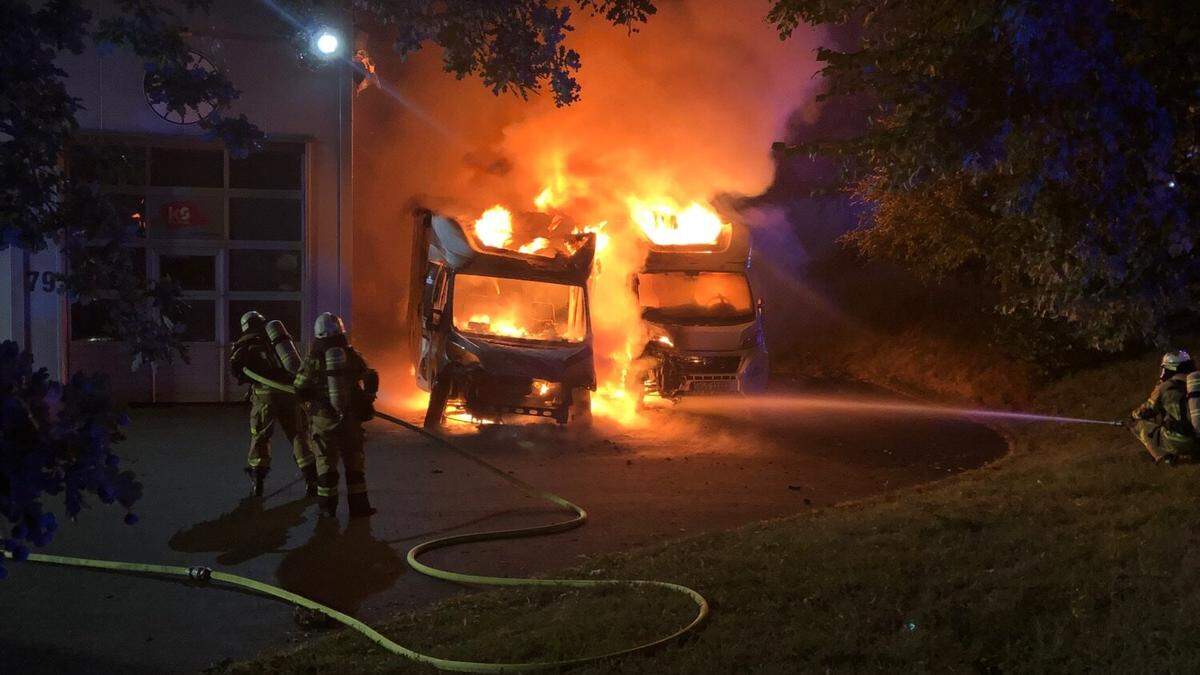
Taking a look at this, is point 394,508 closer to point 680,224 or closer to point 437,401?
point 437,401

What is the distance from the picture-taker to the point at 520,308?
14.7 meters

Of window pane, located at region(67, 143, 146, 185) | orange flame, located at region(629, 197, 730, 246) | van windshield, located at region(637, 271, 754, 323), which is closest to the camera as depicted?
window pane, located at region(67, 143, 146, 185)

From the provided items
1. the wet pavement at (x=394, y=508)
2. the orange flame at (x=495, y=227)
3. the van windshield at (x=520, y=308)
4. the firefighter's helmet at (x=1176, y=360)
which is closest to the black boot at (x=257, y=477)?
the wet pavement at (x=394, y=508)

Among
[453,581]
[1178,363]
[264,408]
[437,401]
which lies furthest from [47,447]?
[437,401]

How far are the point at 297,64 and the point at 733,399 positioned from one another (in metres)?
8.71

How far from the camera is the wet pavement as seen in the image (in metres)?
5.98

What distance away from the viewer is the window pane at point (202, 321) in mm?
16031

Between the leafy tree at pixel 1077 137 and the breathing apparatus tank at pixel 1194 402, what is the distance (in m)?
1.84

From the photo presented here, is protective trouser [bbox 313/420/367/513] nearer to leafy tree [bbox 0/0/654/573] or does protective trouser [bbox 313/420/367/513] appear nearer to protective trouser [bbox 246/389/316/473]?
protective trouser [bbox 246/389/316/473]

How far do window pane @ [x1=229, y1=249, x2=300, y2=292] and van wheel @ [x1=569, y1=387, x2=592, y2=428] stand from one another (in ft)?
17.5

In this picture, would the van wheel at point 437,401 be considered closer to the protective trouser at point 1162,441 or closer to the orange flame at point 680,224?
the orange flame at point 680,224

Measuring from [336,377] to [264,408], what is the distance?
4.36ft

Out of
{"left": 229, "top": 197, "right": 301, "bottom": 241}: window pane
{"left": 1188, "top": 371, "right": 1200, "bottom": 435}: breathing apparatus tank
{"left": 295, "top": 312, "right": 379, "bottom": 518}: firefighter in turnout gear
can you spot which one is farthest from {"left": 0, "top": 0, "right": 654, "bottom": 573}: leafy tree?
{"left": 229, "top": 197, "right": 301, "bottom": 241}: window pane

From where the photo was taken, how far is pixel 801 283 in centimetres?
2823
